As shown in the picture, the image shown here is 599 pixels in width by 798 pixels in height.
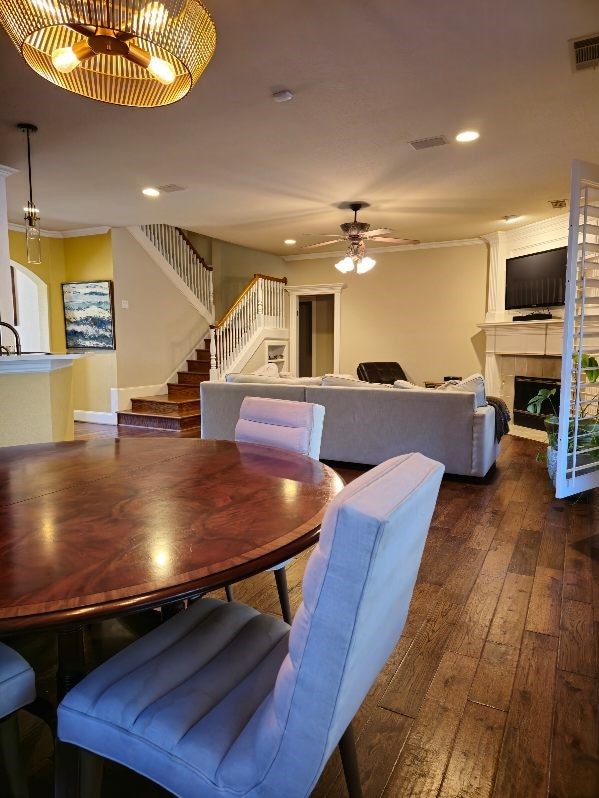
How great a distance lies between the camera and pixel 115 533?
3.42 ft

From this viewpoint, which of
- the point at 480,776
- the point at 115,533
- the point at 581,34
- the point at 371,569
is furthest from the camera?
the point at 581,34

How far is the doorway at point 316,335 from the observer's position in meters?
9.80

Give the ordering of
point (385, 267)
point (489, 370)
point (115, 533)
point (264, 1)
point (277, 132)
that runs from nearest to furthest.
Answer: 1. point (115, 533)
2. point (264, 1)
3. point (277, 132)
4. point (489, 370)
5. point (385, 267)

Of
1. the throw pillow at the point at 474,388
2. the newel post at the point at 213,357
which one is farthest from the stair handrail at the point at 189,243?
the throw pillow at the point at 474,388

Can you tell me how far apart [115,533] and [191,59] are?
1.45 m

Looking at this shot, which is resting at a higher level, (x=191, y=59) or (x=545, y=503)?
(x=191, y=59)

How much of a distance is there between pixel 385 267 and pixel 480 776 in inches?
300

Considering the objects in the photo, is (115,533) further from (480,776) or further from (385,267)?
(385,267)

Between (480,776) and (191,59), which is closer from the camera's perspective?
(480,776)

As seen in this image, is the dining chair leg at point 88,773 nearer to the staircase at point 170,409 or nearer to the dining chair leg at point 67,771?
the dining chair leg at point 67,771

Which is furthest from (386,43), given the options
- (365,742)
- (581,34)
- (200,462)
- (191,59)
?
(365,742)

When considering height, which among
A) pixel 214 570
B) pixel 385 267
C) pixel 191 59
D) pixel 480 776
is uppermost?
pixel 385 267

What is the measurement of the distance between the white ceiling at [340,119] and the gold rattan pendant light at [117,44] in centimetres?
71

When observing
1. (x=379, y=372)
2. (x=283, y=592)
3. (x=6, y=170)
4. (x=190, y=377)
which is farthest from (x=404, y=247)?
(x=283, y=592)
